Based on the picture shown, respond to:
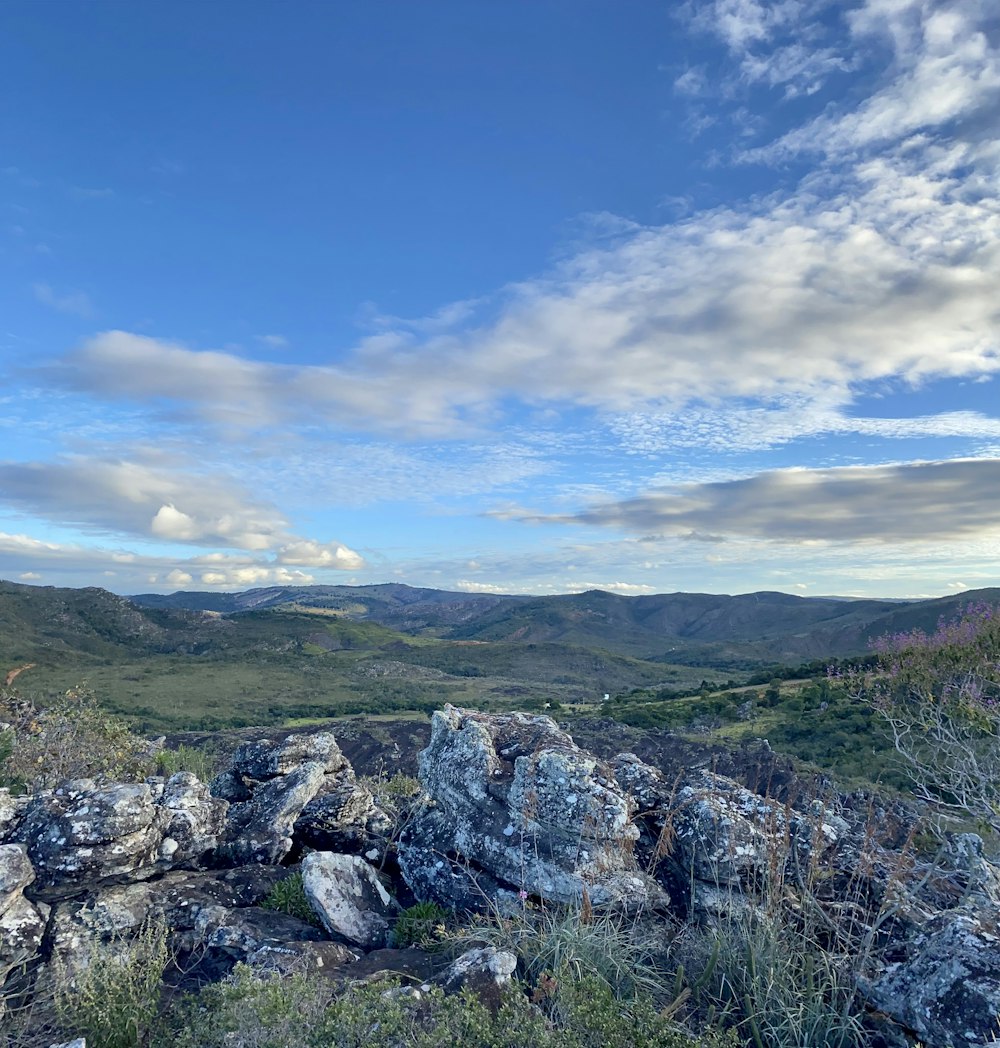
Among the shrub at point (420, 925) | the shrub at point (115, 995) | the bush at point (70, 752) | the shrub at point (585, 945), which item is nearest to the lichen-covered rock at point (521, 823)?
the shrub at point (420, 925)

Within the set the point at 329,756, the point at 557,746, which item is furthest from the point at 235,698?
the point at 557,746

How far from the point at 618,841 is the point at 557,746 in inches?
59.1

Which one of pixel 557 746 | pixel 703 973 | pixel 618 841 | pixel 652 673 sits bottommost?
pixel 652 673

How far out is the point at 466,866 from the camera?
25.2 feet

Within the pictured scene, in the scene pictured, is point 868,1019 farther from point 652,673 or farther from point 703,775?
point 652,673

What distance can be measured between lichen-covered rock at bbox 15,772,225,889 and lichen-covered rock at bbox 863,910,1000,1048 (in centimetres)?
720

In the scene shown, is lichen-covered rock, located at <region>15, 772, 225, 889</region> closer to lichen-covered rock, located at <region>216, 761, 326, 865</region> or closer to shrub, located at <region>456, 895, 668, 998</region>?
lichen-covered rock, located at <region>216, 761, 326, 865</region>

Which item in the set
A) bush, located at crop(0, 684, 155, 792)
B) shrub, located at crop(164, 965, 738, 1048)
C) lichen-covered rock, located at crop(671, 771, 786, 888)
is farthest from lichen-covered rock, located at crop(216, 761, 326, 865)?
lichen-covered rock, located at crop(671, 771, 786, 888)

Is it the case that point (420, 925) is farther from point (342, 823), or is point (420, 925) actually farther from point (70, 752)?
point (70, 752)

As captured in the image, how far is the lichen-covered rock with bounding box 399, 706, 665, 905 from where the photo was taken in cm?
702

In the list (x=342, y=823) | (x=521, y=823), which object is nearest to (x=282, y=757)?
(x=342, y=823)

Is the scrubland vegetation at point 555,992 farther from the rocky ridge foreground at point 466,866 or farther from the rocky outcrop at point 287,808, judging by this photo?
the rocky outcrop at point 287,808

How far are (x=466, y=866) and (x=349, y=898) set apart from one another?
1305 millimetres

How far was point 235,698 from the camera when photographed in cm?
7319
